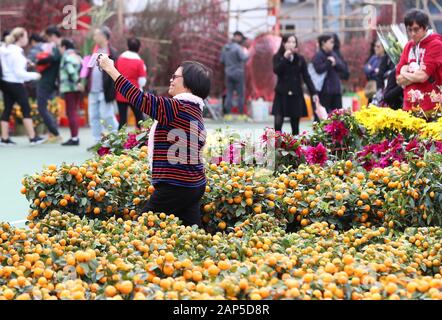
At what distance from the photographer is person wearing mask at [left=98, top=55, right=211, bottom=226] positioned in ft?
18.8

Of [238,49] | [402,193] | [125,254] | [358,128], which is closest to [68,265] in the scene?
[125,254]

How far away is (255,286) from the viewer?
3812 mm

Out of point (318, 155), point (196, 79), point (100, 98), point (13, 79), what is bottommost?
point (318, 155)

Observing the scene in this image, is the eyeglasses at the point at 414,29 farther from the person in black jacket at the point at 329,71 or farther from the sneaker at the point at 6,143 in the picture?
the sneaker at the point at 6,143

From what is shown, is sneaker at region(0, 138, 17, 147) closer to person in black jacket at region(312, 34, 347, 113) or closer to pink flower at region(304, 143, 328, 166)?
person in black jacket at region(312, 34, 347, 113)

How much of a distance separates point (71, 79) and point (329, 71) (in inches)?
153

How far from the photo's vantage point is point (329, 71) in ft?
45.8

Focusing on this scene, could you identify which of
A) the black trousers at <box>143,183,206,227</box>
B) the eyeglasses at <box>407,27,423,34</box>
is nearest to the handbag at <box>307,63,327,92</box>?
the eyeglasses at <box>407,27,423,34</box>

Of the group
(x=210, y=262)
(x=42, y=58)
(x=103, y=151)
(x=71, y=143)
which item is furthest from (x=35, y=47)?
(x=210, y=262)

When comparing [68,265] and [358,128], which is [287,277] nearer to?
[68,265]

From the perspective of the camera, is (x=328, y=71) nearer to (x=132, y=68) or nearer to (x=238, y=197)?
(x=132, y=68)

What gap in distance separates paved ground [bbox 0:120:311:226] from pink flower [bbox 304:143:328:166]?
2.18 feet

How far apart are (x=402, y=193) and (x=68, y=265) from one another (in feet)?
7.78

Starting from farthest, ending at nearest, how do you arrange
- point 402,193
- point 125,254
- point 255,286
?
1. point 402,193
2. point 125,254
3. point 255,286
